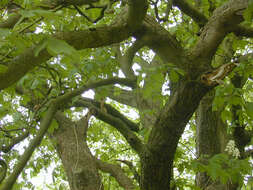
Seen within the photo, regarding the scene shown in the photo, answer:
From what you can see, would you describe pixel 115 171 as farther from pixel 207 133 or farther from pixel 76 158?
pixel 207 133

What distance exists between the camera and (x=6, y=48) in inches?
94.3

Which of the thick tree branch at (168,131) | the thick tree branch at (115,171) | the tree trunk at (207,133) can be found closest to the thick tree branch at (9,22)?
the thick tree branch at (168,131)

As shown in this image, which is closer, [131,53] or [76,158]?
[131,53]

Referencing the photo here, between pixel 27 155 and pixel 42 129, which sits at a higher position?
pixel 42 129

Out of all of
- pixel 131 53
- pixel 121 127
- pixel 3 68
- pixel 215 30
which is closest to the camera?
pixel 3 68

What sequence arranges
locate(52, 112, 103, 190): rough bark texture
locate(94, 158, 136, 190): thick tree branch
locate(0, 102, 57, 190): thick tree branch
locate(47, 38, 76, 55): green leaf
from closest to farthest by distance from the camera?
locate(47, 38, 76, 55): green leaf → locate(0, 102, 57, 190): thick tree branch → locate(52, 112, 103, 190): rough bark texture → locate(94, 158, 136, 190): thick tree branch

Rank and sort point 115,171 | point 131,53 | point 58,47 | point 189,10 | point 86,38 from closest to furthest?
point 58,47
point 86,38
point 131,53
point 189,10
point 115,171

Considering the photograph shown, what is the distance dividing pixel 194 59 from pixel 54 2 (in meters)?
1.27

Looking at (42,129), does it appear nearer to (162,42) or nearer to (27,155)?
(27,155)

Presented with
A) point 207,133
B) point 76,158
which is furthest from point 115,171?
point 207,133

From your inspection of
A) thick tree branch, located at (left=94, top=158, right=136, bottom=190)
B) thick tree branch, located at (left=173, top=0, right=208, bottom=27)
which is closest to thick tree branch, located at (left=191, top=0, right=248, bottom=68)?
thick tree branch, located at (left=173, top=0, right=208, bottom=27)

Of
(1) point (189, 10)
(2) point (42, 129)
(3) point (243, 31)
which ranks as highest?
(1) point (189, 10)

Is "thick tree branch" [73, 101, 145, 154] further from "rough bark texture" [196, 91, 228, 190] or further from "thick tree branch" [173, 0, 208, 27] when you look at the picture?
"thick tree branch" [173, 0, 208, 27]

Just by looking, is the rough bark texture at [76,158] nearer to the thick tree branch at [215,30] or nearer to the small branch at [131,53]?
the small branch at [131,53]
